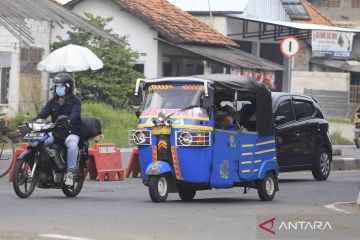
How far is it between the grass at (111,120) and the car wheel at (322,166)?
9.93 meters

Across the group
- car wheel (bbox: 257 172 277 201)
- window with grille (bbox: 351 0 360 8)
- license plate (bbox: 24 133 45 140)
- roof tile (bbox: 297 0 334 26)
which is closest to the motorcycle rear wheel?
license plate (bbox: 24 133 45 140)

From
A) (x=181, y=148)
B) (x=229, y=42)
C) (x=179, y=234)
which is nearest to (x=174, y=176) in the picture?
(x=181, y=148)

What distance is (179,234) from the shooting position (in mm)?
11711

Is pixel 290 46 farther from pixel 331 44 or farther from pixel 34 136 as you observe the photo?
pixel 331 44

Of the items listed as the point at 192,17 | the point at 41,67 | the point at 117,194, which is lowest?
the point at 117,194

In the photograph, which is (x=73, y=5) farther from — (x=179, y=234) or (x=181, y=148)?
(x=179, y=234)

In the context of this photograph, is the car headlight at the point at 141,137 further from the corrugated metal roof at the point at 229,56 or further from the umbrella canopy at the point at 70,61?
the corrugated metal roof at the point at 229,56

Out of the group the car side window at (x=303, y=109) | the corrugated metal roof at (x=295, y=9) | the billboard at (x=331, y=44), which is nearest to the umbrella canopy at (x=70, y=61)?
the car side window at (x=303, y=109)

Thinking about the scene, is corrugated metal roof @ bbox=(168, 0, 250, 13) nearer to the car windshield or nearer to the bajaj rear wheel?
the bajaj rear wheel

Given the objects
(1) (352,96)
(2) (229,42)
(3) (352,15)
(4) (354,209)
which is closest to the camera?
(4) (354,209)

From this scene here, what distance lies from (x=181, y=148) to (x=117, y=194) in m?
2.34

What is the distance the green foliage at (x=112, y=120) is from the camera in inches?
1280

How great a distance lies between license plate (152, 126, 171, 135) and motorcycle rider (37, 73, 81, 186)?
47.7 inches

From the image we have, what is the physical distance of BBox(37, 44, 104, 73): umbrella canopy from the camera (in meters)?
33.2
